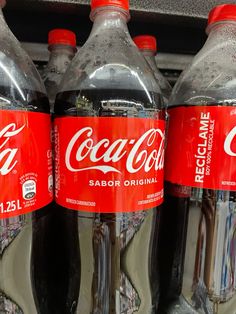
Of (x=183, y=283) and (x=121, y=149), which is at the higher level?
(x=121, y=149)

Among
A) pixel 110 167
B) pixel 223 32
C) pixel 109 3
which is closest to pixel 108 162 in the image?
pixel 110 167

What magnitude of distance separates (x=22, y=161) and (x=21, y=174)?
2 cm

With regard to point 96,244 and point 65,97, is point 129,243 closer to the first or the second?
point 96,244

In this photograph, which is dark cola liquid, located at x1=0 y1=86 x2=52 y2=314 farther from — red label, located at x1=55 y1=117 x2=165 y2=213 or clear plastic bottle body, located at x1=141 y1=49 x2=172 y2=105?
clear plastic bottle body, located at x1=141 y1=49 x2=172 y2=105

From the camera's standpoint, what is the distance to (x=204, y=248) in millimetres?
604

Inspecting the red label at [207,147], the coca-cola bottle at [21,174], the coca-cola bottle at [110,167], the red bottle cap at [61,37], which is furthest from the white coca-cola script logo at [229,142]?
the red bottle cap at [61,37]

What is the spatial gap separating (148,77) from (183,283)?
46 cm

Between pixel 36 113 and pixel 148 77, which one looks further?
pixel 148 77

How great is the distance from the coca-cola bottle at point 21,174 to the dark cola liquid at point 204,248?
293 millimetres

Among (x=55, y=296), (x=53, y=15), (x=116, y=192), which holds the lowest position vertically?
(x=55, y=296)

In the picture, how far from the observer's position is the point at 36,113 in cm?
50

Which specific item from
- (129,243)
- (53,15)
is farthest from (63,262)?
(53,15)

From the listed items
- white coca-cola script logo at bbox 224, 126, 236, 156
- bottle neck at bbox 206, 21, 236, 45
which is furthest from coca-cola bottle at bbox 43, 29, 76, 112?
white coca-cola script logo at bbox 224, 126, 236, 156

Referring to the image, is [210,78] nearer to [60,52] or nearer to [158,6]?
[158,6]
